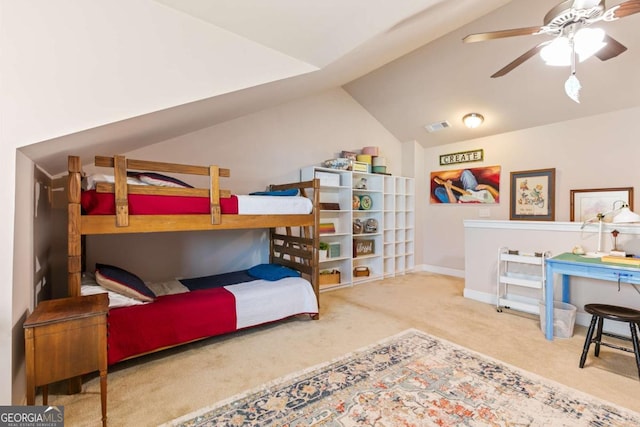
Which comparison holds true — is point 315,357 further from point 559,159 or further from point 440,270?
point 559,159

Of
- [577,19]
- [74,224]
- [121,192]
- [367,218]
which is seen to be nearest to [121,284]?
[74,224]

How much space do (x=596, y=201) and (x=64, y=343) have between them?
17.1 ft

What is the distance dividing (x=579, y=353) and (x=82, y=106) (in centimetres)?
382

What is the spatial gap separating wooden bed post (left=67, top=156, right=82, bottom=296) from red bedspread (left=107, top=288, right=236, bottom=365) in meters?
0.34

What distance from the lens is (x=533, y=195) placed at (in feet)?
14.0

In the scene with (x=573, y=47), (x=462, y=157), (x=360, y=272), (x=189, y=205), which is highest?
(x=573, y=47)

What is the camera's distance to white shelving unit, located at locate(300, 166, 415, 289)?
4492mm

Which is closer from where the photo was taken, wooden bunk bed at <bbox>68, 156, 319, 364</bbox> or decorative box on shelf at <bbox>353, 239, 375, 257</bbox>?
wooden bunk bed at <bbox>68, 156, 319, 364</bbox>

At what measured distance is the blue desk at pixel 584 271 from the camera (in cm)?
225

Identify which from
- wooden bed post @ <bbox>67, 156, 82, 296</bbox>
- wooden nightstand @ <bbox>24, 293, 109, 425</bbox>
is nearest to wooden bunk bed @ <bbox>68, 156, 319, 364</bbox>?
wooden bed post @ <bbox>67, 156, 82, 296</bbox>

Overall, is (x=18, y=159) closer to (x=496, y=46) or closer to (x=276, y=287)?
(x=276, y=287)

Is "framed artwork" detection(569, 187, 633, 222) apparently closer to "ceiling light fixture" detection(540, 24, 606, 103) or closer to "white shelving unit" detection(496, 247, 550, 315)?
"white shelving unit" detection(496, 247, 550, 315)

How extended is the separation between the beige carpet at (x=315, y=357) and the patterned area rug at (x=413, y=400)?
142 mm

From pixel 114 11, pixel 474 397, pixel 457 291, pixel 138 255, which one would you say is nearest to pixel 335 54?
pixel 114 11
